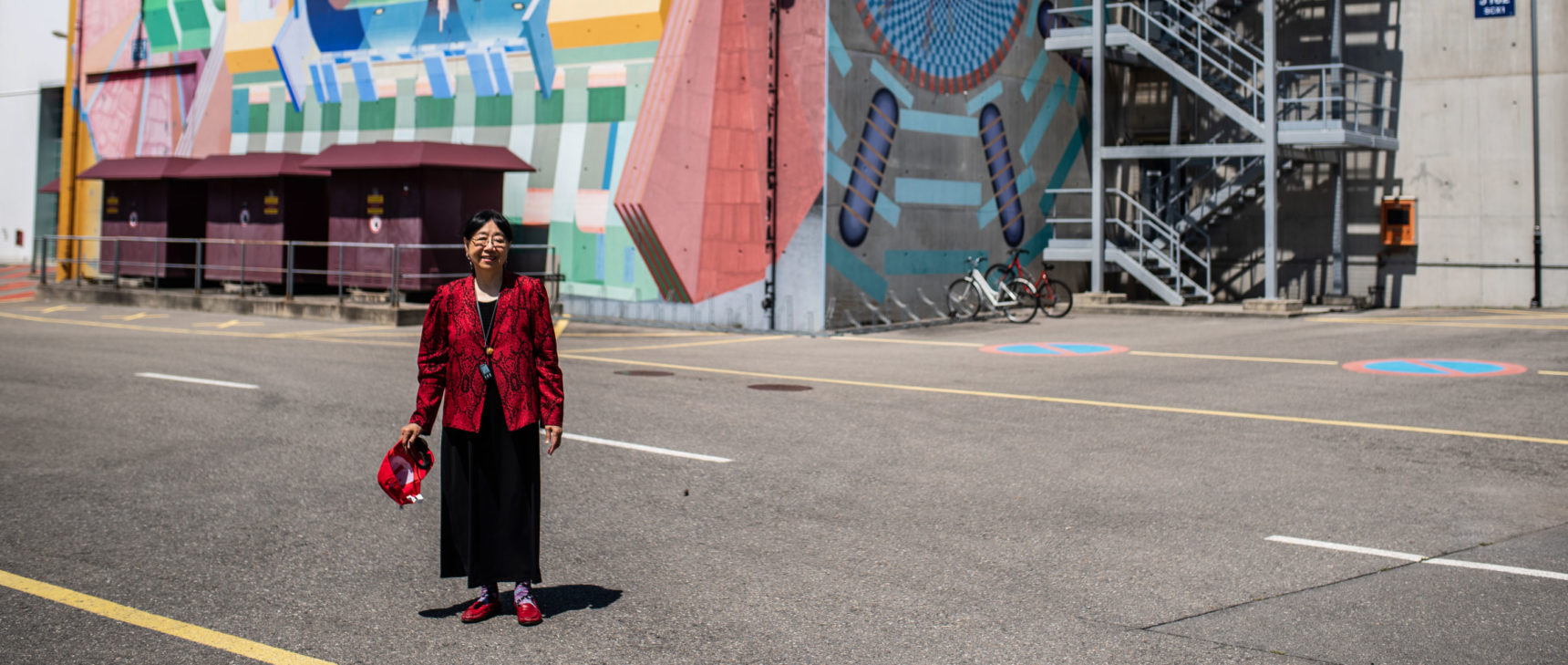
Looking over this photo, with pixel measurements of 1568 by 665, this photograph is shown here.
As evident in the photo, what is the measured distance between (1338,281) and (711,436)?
18347 millimetres

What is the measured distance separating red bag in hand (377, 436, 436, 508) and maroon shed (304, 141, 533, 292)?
52.9ft

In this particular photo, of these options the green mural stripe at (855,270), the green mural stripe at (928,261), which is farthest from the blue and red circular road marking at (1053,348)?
the green mural stripe at (928,261)

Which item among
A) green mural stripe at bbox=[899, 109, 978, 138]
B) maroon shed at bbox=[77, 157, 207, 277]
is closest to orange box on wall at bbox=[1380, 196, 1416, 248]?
green mural stripe at bbox=[899, 109, 978, 138]

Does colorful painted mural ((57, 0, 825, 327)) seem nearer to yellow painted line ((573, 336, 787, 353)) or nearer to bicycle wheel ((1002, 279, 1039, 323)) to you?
yellow painted line ((573, 336, 787, 353))

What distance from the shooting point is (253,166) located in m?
24.0

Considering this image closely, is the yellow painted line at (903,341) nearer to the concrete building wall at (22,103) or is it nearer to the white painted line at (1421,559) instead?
the white painted line at (1421,559)

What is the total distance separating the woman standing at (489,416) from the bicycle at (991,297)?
16242mm

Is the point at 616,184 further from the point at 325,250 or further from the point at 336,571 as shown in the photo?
the point at 336,571

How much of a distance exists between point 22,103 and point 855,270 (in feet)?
94.5

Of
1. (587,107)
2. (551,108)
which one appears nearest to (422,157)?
(551,108)

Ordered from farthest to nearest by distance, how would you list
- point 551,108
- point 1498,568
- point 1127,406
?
point 551,108 → point 1127,406 → point 1498,568

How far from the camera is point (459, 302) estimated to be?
5395 mm

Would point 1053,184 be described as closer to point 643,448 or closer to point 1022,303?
point 1022,303

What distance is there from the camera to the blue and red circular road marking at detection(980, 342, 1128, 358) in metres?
16.4
